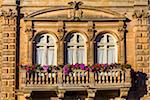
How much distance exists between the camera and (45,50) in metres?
27.7

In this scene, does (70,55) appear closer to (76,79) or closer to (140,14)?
(76,79)

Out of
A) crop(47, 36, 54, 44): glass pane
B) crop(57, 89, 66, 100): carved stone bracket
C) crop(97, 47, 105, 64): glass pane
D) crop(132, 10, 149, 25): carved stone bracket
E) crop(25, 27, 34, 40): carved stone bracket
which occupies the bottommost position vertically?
crop(57, 89, 66, 100): carved stone bracket

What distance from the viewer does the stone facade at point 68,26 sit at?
27.5 meters

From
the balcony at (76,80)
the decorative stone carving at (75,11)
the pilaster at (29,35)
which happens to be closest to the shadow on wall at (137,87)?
the balcony at (76,80)

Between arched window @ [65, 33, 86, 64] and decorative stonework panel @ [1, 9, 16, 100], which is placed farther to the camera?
arched window @ [65, 33, 86, 64]

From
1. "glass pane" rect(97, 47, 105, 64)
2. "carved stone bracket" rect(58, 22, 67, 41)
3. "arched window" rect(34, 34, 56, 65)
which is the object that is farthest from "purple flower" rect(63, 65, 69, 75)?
"glass pane" rect(97, 47, 105, 64)

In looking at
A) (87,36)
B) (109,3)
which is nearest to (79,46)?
(87,36)

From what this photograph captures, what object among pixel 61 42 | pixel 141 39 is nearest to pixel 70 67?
pixel 61 42

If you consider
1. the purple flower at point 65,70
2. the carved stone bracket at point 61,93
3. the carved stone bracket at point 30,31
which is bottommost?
the carved stone bracket at point 61,93

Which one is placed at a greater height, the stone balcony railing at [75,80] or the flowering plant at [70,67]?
the flowering plant at [70,67]

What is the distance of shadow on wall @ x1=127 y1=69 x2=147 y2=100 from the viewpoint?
27531mm

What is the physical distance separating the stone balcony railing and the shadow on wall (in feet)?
3.38

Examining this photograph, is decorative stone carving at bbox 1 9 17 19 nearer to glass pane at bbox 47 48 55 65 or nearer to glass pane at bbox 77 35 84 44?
glass pane at bbox 47 48 55 65

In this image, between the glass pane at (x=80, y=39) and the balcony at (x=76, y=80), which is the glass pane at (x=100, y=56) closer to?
the glass pane at (x=80, y=39)
